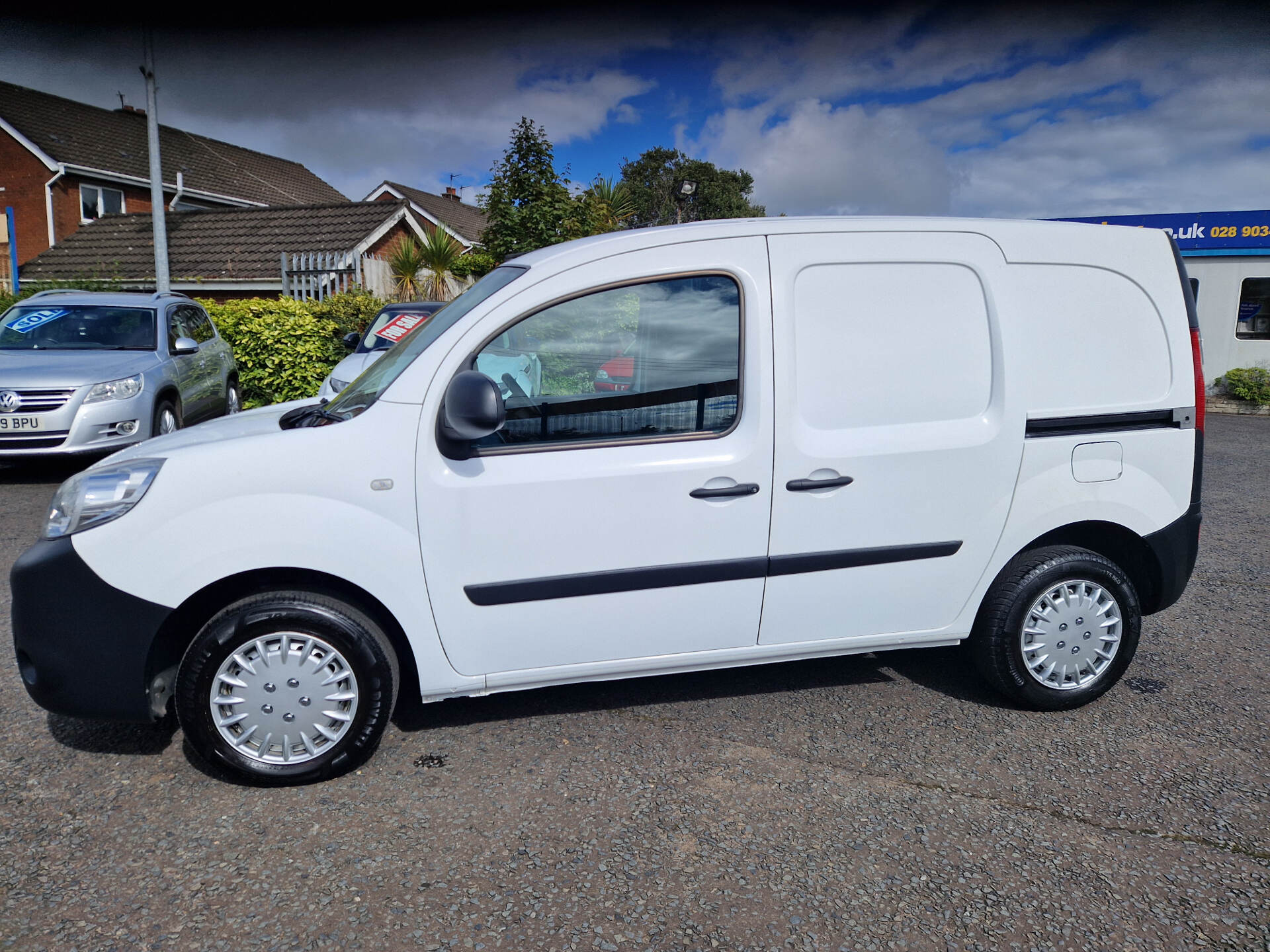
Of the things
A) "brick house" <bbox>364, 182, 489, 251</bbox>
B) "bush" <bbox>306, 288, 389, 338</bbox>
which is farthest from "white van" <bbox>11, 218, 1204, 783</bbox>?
"brick house" <bbox>364, 182, 489, 251</bbox>

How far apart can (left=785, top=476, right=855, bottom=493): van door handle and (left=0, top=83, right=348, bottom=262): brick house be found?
2472 cm

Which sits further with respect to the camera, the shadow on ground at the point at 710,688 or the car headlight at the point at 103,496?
the shadow on ground at the point at 710,688

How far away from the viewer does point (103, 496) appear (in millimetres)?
2965

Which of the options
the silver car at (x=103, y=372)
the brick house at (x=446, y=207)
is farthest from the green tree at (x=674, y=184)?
the silver car at (x=103, y=372)

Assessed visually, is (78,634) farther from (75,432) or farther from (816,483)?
(75,432)

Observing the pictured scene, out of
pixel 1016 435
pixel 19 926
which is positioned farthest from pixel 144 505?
pixel 1016 435

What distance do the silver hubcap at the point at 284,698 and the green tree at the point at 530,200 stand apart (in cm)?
1099

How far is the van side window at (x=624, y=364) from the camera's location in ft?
10.4

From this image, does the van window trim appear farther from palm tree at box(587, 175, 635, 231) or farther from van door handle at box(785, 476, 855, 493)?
palm tree at box(587, 175, 635, 231)

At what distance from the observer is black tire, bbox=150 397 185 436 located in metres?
8.52

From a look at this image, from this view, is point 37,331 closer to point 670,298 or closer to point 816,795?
point 670,298

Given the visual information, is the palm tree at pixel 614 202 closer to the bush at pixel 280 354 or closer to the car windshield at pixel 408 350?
the bush at pixel 280 354

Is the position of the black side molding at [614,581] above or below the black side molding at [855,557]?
below

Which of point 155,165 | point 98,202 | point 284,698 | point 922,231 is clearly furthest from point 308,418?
point 98,202
